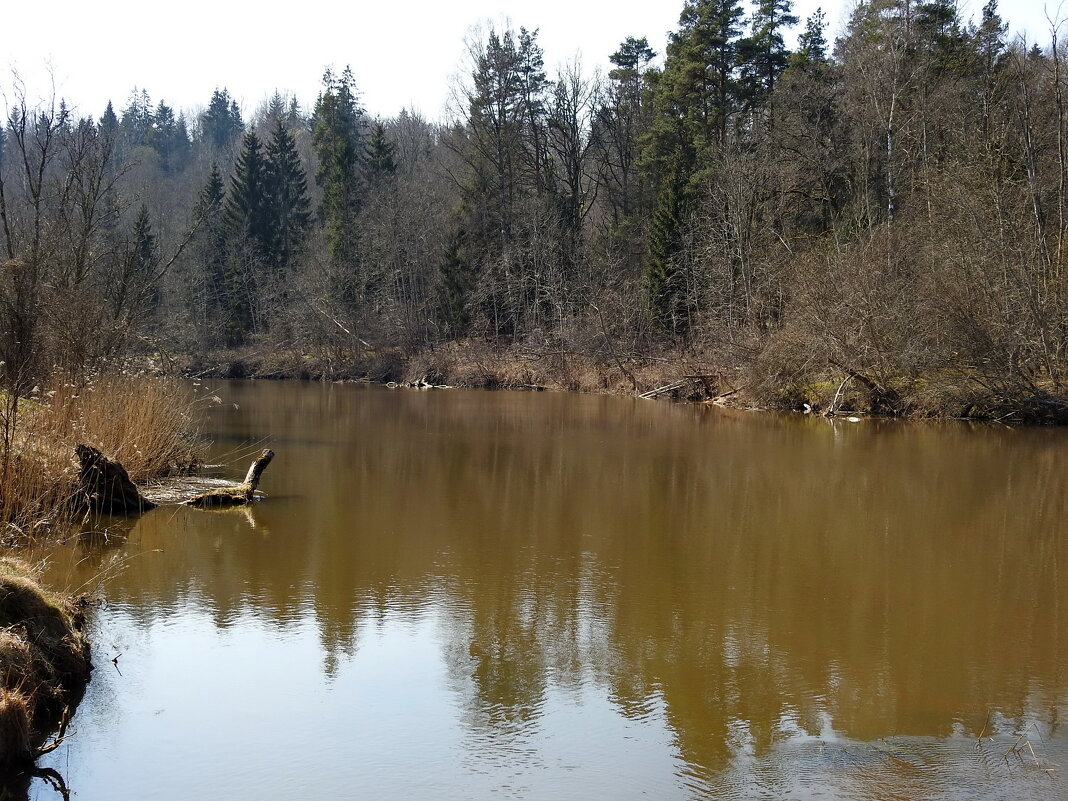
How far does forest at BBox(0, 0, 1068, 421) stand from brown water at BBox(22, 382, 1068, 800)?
360 centimetres

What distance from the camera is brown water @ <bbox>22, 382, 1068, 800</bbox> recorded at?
17.6 ft

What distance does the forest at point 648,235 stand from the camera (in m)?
20.0

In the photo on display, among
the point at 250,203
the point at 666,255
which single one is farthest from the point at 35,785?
the point at 250,203

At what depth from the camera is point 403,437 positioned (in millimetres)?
21422

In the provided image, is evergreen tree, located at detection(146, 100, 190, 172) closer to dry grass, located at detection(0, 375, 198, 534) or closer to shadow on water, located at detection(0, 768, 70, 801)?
dry grass, located at detection(0, 375, 198, 534)

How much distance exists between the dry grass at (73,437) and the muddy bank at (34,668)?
95.7 inches

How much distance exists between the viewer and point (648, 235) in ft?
137

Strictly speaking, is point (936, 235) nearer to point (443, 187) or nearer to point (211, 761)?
point (211, 761)

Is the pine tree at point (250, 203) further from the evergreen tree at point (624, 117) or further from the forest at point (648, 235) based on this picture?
the evergreen tree at point (624, 117)

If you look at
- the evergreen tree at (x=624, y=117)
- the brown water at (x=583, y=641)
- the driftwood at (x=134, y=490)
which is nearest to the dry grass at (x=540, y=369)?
the evergreen tree at (x=624, y=117)

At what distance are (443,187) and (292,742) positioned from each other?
4676 cm

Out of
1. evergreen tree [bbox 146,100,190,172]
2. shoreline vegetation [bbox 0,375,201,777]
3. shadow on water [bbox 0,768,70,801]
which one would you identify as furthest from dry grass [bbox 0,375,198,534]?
evergreen tree [bbox 146,100,190,172]

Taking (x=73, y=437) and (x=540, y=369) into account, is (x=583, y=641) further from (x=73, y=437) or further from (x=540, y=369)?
(x=540, y=369)

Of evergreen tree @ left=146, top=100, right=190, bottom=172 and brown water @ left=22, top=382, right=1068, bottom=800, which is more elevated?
evergreen tree @ left=146, top=100, right=190, bottom=172
